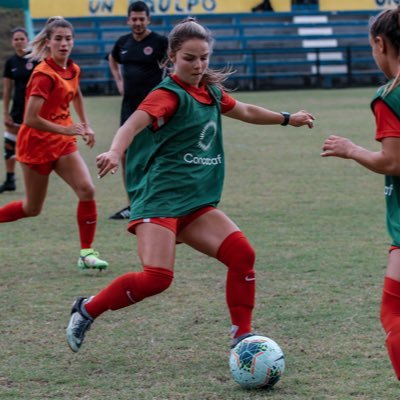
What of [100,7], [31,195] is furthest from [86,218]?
[100,7]

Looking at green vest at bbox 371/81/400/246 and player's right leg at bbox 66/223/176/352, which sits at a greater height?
green vest at bbox 371/81/400/246

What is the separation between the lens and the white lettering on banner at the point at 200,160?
4.57m

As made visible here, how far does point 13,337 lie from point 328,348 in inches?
68.1

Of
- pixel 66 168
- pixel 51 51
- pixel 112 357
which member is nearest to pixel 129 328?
pixel 112 357

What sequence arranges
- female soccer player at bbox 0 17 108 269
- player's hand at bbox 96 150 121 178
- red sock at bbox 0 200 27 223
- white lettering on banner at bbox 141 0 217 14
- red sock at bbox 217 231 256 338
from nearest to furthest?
player's hand at bbox 96 150 121 178
red sock at bbox 217 231 256 338
female soccer player at bbox 0 17 108 269
red sock at bbox 0 200 27 223
white lettering on banner at bbox 141 0 217 14

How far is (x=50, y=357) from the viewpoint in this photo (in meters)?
4.72

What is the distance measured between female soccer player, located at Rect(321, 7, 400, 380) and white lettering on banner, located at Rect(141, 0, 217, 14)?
90.7 ft

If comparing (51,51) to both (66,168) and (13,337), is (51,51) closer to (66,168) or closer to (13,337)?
(66,168)

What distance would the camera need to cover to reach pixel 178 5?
3084 centimetres

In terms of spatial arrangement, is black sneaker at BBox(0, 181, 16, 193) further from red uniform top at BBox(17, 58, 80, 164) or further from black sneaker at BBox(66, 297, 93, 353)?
black sneaker at BBox(66, 297, 93, 353)

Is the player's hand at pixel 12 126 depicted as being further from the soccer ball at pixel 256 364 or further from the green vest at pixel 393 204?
the green vest at pixel 393 204

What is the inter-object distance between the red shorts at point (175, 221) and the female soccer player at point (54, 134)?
6.82 feet

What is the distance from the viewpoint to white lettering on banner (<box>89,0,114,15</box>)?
30422 millimetres

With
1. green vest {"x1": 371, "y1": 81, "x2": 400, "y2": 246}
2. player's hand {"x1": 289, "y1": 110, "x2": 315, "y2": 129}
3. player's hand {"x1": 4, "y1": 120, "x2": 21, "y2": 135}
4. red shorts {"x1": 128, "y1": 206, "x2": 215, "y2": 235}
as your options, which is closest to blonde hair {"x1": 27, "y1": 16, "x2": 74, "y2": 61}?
player's hand {"x1": 289, "y1": 110, "x2": 315, "y2": 129}
